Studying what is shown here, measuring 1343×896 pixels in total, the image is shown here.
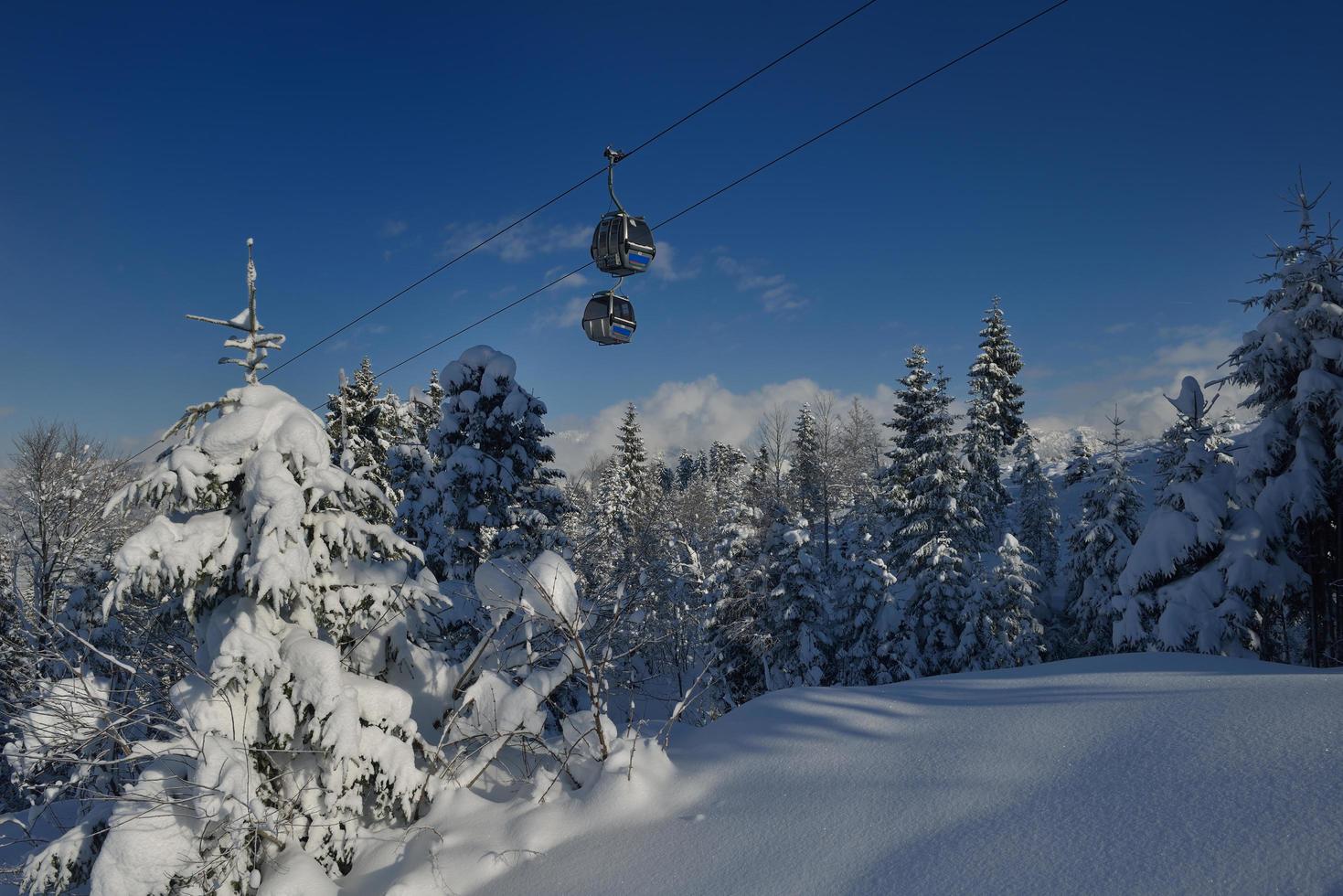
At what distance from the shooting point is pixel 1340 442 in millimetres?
10445

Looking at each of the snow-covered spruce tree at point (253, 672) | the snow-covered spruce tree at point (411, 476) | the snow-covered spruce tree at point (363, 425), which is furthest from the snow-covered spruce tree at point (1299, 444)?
the snow-covered spruce tree at point (363, 425)

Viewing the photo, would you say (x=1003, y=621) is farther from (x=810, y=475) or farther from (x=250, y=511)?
(x=250, y=511)

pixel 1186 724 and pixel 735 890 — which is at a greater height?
pixel 1186 724

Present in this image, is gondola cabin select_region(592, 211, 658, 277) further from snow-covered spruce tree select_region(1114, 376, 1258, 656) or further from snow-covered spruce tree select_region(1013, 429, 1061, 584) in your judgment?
snow-covered spruce tree select_region(1013, 429, 1061, 584)

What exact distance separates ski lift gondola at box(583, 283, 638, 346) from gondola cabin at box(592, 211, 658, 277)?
0.53 metres

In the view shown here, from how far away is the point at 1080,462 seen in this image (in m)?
30.6

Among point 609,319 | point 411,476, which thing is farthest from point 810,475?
point 609,319

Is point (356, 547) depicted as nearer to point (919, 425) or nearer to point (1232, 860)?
point (1232, 860)

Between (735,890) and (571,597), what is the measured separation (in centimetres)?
294

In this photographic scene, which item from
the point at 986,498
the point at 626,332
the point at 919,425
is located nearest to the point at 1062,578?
the point at 986,498

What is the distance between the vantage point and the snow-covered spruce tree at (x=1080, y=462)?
2804cm

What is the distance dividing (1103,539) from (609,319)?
22.7 meters

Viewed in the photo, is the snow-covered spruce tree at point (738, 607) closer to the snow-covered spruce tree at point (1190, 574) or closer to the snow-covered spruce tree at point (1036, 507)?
the snow-covered spruce tree at point (1190, 574)

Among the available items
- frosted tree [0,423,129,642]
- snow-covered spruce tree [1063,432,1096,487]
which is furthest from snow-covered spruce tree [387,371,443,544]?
snow-covered spruce tree [1063,432,1096,487]
